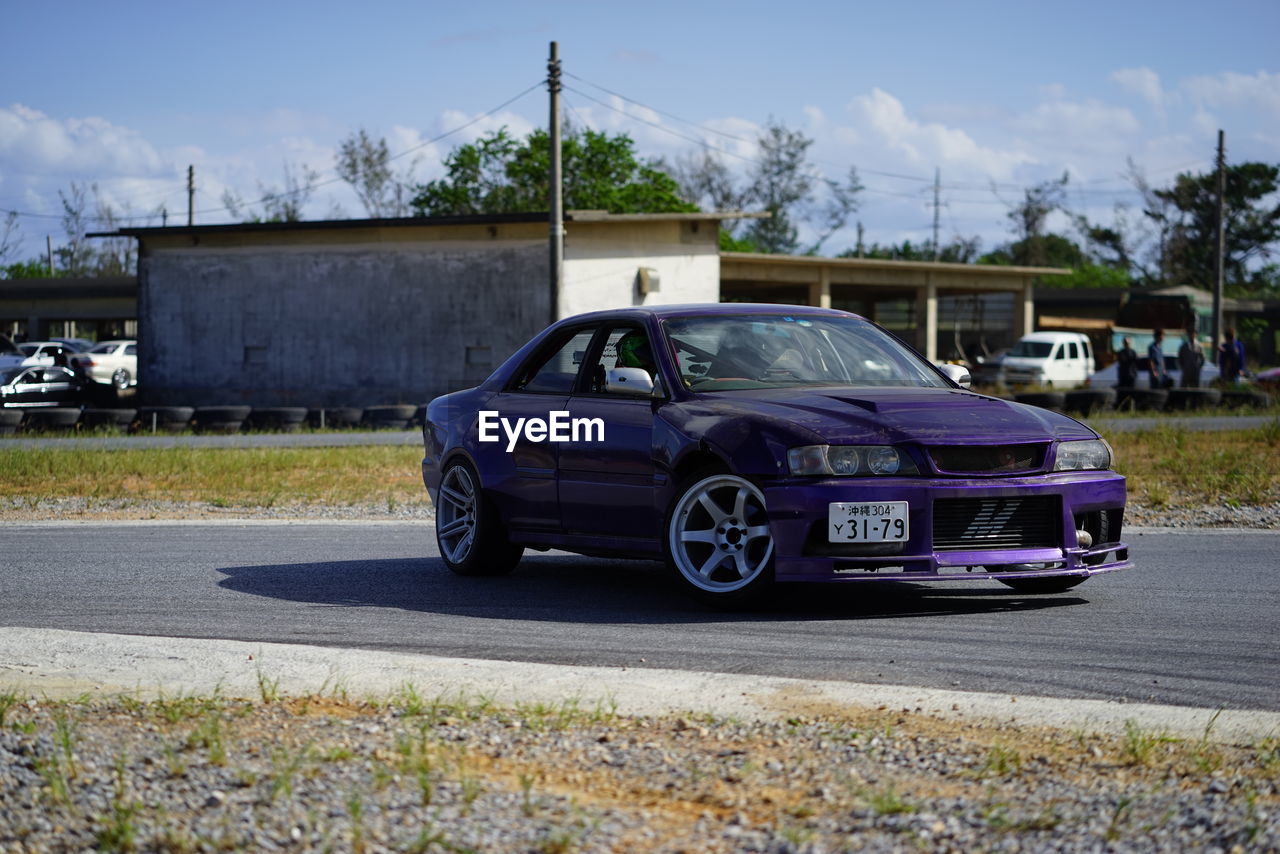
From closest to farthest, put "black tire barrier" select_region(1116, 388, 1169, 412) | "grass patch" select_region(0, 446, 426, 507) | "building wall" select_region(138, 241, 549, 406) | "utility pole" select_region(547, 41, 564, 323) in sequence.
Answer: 1. "grass patch" select_region(0, 446, 426, 507)
2. "utility pole" select_region(547, 41, 564, 323)
3. "black tire barrier" select_region(1116, 388, 1169, 412)
4. "building wall" select_region(138, 241, 549, 406)

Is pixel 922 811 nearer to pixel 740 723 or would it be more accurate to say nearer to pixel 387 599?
pixel 740 723

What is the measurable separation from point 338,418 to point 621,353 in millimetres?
22505

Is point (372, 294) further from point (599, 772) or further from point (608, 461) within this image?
point (599, 772)

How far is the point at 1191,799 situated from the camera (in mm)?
3963

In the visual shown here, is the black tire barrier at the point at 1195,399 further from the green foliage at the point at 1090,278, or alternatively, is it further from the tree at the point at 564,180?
the green foliage at the point at 1090,278

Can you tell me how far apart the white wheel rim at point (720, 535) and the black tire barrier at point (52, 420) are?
23.5m

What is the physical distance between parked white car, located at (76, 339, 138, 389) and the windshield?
43712 millimetres

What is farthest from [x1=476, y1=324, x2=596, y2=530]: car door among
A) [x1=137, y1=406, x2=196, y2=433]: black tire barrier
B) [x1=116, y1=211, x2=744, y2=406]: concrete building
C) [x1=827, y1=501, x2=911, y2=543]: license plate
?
[x1=116, y1=211, x2=744, y2=406]: concrete building

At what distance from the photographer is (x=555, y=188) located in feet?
102

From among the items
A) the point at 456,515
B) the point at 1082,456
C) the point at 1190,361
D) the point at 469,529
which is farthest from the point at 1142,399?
the point at 1082,456

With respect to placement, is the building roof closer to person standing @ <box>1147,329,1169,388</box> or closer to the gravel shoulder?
person standing @ <box>1147,329,1169,388</box>

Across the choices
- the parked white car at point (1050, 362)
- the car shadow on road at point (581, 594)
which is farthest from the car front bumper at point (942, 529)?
the parked white car at point (1050, 362)

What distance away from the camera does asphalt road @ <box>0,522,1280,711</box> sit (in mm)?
6031

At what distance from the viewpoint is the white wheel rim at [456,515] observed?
909 centimetres
